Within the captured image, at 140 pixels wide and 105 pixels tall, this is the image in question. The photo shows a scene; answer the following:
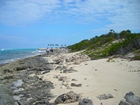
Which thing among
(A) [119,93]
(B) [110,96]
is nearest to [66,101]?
(B) [110,96]

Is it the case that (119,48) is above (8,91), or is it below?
above

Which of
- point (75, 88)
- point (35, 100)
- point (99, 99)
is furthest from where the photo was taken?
point (75, 88)

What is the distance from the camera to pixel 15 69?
60.4 ft

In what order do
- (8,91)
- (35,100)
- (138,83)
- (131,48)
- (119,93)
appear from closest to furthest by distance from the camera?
1. (119,93)
2. (35,100)
3. (138,83)
4. (8,91)
5. (131,48)

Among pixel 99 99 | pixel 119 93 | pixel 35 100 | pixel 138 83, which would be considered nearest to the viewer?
pixel 99 99

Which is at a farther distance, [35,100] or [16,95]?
[16,95]

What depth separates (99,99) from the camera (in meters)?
6.53

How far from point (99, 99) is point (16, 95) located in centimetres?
446

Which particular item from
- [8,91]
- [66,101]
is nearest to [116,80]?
[66,101]

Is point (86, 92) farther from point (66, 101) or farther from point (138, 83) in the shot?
point (138, 83)

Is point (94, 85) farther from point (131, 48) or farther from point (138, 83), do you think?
point (131, 48)

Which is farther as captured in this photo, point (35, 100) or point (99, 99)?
point (35, 100)

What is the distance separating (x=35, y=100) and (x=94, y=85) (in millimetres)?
2947

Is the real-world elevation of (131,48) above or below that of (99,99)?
above
